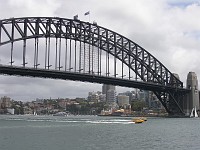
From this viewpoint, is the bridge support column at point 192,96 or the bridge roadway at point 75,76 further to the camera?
the bridge support column at point 192,96

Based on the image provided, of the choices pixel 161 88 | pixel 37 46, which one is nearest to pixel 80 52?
pixel 37 46

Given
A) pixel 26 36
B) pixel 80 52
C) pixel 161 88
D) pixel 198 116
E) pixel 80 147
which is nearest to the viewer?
pixel 80 147

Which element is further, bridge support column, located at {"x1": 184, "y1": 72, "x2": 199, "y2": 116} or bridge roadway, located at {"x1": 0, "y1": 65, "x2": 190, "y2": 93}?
bridge support column, located at {"x1": 184, "y1": 72, "x2": 199, "y2": 116}

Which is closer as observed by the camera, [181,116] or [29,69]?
[29,69]

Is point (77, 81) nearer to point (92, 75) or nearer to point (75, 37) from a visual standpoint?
point (92, 75)
